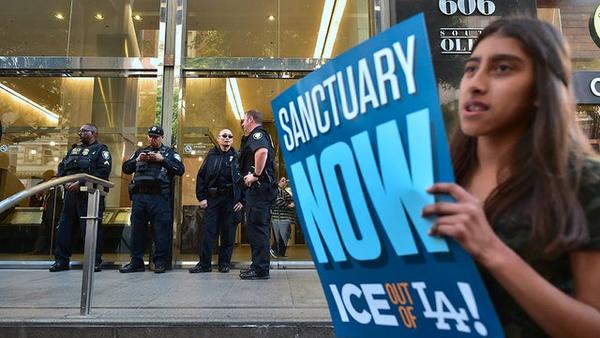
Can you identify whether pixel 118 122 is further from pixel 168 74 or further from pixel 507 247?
pixel 507 247

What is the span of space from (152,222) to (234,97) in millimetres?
2626

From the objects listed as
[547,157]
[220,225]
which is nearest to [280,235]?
[220,225]

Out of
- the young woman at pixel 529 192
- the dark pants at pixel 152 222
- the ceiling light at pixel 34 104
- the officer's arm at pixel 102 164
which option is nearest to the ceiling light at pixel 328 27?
the dark pants at pixel 152 222

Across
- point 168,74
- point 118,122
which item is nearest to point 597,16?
point 168,74

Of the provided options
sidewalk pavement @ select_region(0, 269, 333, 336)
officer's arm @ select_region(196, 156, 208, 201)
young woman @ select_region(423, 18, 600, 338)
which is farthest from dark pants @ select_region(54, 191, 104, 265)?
young woman @ select_region(423, 18, 600, 338)

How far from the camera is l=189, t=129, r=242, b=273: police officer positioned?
571 centimetres

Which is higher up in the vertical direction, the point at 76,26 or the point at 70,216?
the point at 76,26

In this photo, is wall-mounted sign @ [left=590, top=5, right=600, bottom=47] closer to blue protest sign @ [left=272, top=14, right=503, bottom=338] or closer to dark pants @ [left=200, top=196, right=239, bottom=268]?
dark pants @ [left=200, top=196, right=239, bottom=268]

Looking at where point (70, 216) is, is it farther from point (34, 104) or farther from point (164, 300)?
point (34, 104)

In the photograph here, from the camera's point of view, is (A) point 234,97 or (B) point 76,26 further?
(A) point 234,97

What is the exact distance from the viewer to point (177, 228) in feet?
21.5

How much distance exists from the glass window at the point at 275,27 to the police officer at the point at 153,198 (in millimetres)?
1982

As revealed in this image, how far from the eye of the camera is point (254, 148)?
491 centimetres

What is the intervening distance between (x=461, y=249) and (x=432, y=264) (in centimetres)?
6
